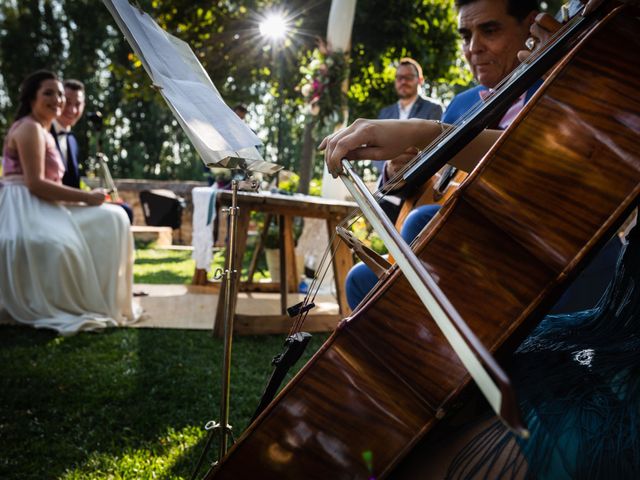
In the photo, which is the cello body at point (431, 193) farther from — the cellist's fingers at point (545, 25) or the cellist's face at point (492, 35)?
the cellist's fingers at point (545, 25)

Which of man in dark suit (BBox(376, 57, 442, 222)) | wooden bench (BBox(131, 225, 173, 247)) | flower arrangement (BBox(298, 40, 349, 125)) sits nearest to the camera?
man in dark suit (BBox(376, 57, 442, 222))

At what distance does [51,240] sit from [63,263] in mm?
157

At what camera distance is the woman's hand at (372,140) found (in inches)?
37.4

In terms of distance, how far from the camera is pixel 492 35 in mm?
1521

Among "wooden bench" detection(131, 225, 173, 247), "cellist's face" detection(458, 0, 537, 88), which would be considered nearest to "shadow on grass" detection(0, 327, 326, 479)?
"cellist's face" detection(458, 0, 537, 88)

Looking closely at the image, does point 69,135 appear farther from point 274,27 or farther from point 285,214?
point 274,27

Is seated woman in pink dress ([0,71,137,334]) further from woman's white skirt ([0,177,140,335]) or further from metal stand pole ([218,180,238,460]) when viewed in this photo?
metal stand pole ([218,180,238,460])

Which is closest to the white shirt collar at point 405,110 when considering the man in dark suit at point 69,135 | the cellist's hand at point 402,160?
the man in dark suit at point 69,135

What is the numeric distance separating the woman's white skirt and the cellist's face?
8.21 ft

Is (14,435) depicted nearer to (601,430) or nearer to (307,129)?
(601,430)

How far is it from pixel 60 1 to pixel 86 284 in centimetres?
2075

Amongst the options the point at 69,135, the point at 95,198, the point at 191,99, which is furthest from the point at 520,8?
the point at 69,135

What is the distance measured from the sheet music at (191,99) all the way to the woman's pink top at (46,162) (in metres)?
2.71

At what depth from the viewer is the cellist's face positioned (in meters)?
1.50
